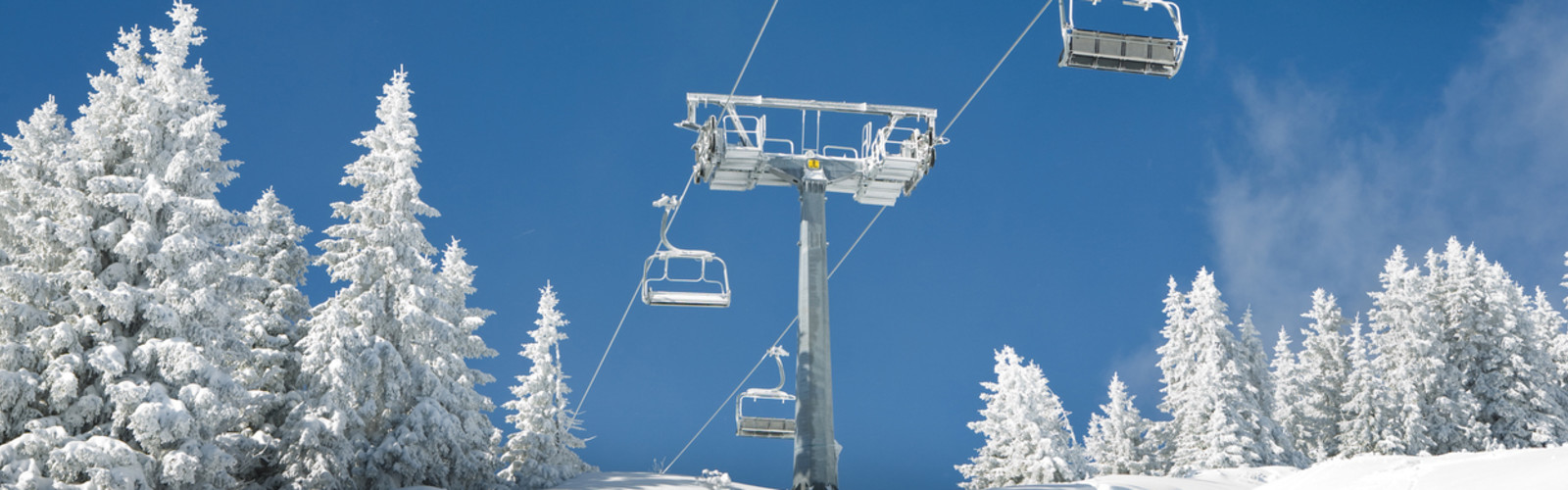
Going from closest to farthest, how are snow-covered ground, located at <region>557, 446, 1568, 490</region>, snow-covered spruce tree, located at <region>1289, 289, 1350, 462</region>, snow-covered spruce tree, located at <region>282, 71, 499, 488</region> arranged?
snow-covered ground, located at <region>557, 446, 1568, 490</region>, snow-covered spruce tree, located at <region>282, 71, 499, 488</region>, snow-covered spruce tree, located at <region>1289, 289, 1350, 462</region>

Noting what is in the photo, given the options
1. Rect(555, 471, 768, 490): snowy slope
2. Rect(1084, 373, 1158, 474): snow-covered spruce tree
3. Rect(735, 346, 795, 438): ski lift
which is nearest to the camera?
Rect(555, 471, 768, 490): snowy slope

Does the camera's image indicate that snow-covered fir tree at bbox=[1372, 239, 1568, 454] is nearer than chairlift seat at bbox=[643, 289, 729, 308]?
No

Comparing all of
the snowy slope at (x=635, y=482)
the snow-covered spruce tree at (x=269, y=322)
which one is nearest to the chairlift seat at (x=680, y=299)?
the snowy slope at (x=635, y=482)

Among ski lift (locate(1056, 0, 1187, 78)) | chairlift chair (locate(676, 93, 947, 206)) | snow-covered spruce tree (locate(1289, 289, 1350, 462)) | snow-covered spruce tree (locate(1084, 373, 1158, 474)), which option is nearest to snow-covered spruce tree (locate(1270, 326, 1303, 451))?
snow-covered spruce tree (locate(1289, 289, 1350, 462))

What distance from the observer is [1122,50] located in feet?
39.8

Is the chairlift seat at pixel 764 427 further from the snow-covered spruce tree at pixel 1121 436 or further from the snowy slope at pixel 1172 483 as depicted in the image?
the snow-covered spruce tree at pixel 1121 436

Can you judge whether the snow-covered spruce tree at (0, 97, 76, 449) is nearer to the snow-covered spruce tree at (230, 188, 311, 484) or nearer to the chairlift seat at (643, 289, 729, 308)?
the snow-covered spruce tree at (230, 188, 311, 484)

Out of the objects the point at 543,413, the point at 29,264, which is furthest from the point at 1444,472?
the point at 543,413

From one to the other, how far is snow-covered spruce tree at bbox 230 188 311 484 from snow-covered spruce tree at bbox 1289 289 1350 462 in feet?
124

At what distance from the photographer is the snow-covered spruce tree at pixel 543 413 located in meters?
34.0

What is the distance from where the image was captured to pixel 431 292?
2666cm

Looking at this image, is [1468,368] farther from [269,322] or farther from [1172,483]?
[269,322]

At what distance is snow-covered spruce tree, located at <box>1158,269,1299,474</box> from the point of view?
3834cm

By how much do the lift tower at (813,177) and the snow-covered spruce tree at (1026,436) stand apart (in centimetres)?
2383
